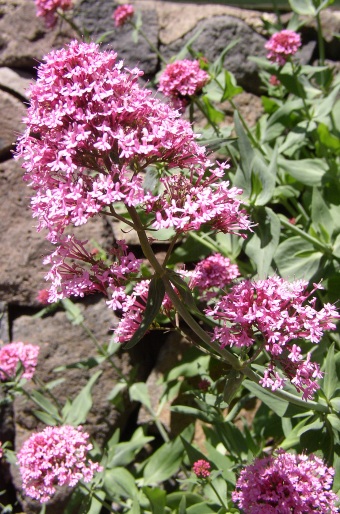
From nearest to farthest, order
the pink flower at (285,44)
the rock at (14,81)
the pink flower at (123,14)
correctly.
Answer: the pink flower at (285,44) < the pink flower at (123,14) < the rock at (14,81)

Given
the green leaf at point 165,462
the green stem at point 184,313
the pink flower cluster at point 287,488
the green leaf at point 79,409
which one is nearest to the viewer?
the green stem at point 184,313

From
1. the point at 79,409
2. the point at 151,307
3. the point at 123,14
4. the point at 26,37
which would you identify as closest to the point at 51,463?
the point at 79,409

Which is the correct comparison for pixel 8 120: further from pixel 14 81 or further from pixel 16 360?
pixel 16 360

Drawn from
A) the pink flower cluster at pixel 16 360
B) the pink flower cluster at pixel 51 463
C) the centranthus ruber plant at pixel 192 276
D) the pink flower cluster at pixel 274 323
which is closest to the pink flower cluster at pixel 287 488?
the centranthus ruber plant at pixel 192 276

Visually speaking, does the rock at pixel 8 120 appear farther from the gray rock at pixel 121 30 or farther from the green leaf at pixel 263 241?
the green leaf at pixel 263 241

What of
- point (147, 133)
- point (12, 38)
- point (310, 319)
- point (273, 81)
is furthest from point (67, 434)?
point (12, 38)

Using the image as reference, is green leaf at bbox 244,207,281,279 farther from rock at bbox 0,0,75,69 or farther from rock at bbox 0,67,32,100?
rock at bbox 0,0,75,69

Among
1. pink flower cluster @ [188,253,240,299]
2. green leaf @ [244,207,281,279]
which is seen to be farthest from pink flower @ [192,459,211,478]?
green leaf @ [244,207,281,279]
